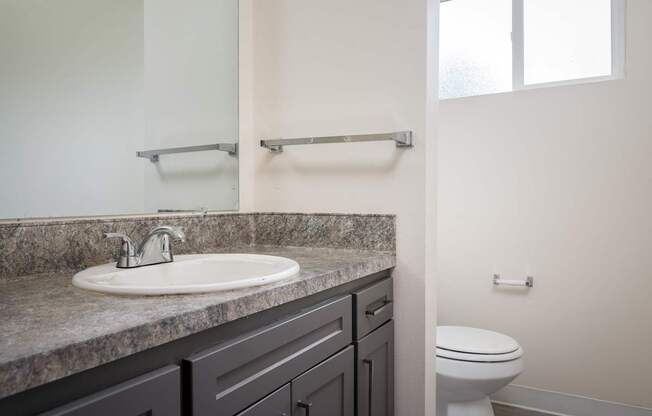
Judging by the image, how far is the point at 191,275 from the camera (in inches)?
43.5

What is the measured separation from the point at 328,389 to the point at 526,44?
1.96 metres

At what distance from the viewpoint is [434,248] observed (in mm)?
1375

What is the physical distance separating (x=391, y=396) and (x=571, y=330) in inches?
44.4

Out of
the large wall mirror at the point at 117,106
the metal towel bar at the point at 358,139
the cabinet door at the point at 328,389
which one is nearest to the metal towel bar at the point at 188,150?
the large wall mirror at the point at 117,106

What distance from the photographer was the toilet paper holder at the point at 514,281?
202 cm

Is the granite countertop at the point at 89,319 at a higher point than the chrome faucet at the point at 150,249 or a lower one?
lower

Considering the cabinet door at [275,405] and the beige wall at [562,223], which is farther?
the beige wall at [562,223]

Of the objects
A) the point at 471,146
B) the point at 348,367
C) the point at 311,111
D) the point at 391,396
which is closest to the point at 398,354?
the point at 391,396

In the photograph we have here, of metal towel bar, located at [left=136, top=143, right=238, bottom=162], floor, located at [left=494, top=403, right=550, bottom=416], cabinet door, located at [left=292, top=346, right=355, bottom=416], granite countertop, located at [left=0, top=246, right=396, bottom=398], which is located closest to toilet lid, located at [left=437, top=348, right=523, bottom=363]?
floor, located at [left=494, top=403, right=550, bottom=416]

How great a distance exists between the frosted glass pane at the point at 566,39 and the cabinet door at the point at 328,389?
5.73ft

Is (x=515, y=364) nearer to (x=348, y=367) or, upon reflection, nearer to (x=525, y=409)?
(x=525, y=409)

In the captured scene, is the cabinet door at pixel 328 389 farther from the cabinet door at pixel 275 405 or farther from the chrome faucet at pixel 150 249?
the chrome faucet at pixel 150 249

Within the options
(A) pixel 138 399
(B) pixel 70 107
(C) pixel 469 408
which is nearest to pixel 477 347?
(C) pixel 469 408

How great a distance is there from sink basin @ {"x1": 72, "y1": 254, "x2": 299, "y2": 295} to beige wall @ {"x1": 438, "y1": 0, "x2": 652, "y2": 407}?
Result: 139 centimetres
